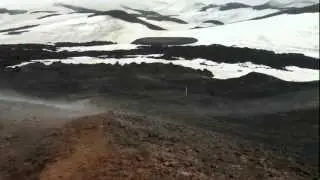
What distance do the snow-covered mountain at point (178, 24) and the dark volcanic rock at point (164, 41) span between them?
1.57 ft

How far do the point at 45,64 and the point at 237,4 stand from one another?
25.9 meters

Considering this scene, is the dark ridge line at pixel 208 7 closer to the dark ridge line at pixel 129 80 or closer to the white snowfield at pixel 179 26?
the white snowfield at pixel 179 26

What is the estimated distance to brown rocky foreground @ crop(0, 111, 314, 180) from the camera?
1007cm

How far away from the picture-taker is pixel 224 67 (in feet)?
76.2

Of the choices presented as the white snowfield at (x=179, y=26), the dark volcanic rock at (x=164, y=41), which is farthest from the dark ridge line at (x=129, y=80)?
the dark volcanic rock at (x=164, y=41)

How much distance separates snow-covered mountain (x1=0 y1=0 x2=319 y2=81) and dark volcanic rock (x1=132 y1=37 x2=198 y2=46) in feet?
1.57

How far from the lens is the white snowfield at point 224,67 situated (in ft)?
62.2

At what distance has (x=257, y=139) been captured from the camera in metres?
14.2

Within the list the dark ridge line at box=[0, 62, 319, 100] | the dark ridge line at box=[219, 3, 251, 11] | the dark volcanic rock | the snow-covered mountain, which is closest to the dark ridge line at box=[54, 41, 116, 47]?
the snow-covered mountain

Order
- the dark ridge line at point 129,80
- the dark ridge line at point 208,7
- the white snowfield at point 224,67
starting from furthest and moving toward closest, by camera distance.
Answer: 1. the dark ridge line at point 208,7
2. the dark ridge line at point 129,80
3. the white snowfield at point 224,67

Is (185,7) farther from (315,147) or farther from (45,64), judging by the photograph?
(315,147)

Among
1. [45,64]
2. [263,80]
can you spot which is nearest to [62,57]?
[45,64]

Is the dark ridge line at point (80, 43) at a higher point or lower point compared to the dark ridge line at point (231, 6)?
lower

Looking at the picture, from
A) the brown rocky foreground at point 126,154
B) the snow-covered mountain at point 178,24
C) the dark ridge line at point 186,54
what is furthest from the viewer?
the snow-covered mountain at point 178,24
